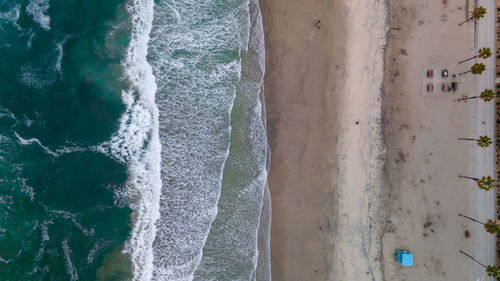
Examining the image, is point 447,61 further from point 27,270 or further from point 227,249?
point 27,270

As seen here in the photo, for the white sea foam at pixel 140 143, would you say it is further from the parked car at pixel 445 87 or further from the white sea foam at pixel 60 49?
the parked car at pixel 445 87

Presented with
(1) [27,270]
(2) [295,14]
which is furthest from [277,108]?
(1) [27,270]

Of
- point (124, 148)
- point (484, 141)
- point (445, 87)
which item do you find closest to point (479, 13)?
point (445, 87)

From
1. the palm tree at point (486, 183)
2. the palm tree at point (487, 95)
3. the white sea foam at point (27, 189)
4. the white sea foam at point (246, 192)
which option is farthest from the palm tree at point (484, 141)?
the white sea foam at point (27, 189)

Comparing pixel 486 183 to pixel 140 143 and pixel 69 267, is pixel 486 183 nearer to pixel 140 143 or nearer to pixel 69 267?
pixel 140 143

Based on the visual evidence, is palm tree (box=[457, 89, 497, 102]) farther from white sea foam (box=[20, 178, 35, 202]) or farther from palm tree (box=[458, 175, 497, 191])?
white sea foam (box=[20, 178, 35, 202])

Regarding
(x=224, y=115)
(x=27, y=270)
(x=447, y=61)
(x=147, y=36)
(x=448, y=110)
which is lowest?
(x=27, y=270)
